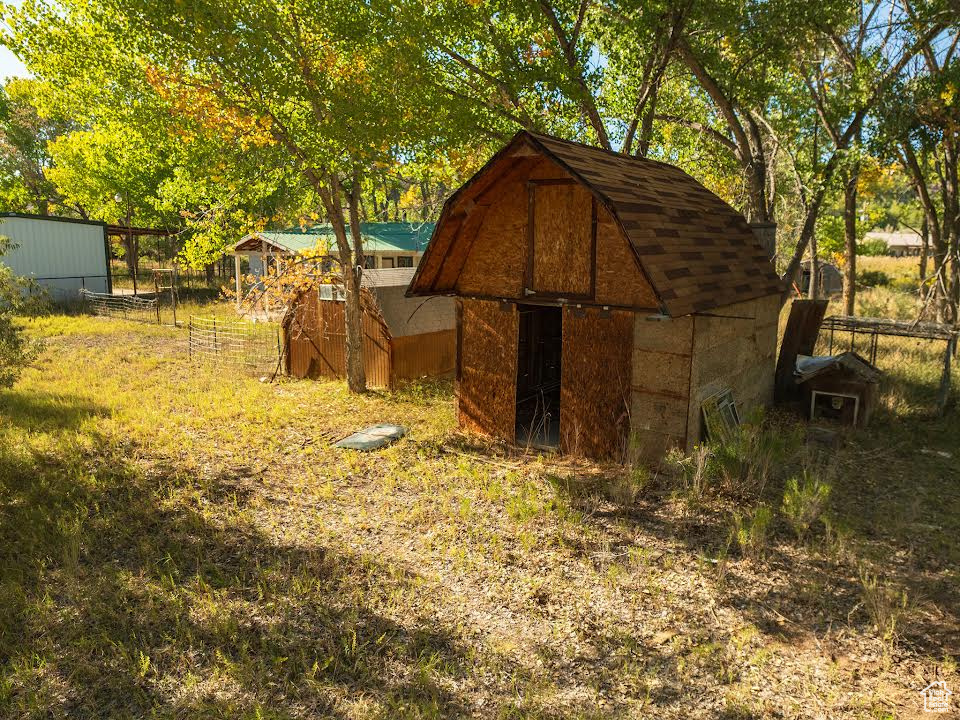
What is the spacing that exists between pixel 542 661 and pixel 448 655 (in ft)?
2.81

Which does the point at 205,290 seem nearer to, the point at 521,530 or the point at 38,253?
the point at 38,253

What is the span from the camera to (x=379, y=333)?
1605 cm

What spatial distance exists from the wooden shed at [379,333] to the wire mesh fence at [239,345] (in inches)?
49.4

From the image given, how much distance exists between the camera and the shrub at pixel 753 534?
7445 mm

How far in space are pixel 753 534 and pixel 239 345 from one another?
709 inches

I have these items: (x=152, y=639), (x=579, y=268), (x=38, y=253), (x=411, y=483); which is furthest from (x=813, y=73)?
(x=38, y=253)

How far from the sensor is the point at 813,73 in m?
19.4

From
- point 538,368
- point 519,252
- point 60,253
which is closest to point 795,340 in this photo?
point 538,368

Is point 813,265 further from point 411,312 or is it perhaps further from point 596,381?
point 596,381

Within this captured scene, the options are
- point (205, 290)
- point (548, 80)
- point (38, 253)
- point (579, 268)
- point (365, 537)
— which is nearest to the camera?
point (365, 537)

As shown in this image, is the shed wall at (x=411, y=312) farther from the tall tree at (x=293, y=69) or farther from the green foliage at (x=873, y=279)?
the green foliage at (x=873, y=279)

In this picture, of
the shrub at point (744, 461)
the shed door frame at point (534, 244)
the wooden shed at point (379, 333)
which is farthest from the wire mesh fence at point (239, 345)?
the shrub at point (744, 461)

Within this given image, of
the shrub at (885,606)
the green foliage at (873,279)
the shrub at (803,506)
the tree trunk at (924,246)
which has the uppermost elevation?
the tree trunk at (924,246)

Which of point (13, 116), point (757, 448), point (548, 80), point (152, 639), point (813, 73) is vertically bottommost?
point (152, 639)
